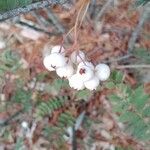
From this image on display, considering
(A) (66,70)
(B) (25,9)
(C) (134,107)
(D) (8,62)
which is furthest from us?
(D) (8,62)

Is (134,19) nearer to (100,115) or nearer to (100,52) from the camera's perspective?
(100,52)

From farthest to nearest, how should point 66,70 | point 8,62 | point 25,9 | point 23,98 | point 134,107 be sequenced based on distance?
point 23,98 → point 8,62 → point 134,107 → point 66,70 → point 25,9

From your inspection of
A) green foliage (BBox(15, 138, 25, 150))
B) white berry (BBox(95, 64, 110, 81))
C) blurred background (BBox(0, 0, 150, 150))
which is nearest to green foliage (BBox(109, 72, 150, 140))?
white berry (BBox(95, 64, 110, 81))

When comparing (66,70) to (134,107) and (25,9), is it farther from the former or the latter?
(134,107)

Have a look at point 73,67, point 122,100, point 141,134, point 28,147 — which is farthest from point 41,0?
point 28,147

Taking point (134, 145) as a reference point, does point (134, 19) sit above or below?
above

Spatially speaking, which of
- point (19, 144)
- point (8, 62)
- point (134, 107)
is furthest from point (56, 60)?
point (19, 144)

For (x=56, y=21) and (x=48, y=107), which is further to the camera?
(x=56, y=21)
